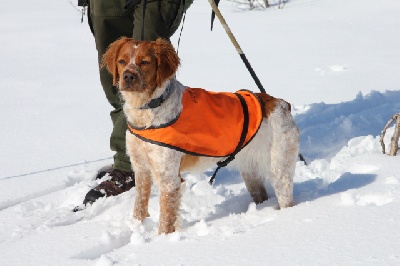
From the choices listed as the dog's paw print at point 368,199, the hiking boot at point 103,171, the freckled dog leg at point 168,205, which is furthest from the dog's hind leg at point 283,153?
the hiking boot at point 103,171

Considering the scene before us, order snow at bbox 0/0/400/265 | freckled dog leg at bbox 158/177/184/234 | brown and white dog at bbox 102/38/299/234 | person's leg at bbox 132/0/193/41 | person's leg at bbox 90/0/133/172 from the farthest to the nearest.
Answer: person's leg at bbox 90/0/133/172 < person's leg at bbox 132/0/193/41 < freckled dog leg at bbox 158/177/184/234 < brown and white dog at bbox 102/38/299/234 < snow at bbox 0/0/400/265

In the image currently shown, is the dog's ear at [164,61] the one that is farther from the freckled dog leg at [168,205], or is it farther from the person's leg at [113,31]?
the person's leg at [113,31]

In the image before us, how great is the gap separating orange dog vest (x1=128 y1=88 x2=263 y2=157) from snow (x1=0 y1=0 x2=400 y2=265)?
475 mm

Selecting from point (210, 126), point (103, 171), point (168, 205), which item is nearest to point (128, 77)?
point (210, 126)

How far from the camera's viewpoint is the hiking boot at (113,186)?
4.23 m

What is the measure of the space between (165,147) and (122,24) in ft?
5.16

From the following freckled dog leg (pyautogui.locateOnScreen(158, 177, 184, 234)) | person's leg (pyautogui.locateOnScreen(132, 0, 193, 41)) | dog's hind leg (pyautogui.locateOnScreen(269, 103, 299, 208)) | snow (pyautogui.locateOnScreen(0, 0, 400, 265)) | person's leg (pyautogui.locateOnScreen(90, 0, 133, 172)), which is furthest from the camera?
person's leg (pyautogui.locateOnScreen(90, 0, 133, 172))

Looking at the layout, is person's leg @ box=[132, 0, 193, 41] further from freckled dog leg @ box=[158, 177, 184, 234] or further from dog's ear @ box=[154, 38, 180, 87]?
freckled dog leg @ box=[158, 177, 184, 234]

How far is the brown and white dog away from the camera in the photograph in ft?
10.8

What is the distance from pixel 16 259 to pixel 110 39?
6.95ft

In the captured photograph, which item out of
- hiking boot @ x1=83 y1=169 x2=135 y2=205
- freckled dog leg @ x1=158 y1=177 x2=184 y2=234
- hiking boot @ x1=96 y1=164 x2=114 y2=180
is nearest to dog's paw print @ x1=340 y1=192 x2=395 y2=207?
freckled dog leg @ x1=158 y1=177 x2=184 y2=234

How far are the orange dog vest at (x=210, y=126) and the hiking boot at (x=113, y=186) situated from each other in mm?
974

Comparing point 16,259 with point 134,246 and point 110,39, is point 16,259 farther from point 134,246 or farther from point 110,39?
point 110,39

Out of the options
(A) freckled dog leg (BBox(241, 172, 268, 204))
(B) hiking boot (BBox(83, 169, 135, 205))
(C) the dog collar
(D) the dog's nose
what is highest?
(D) the dog's nose
